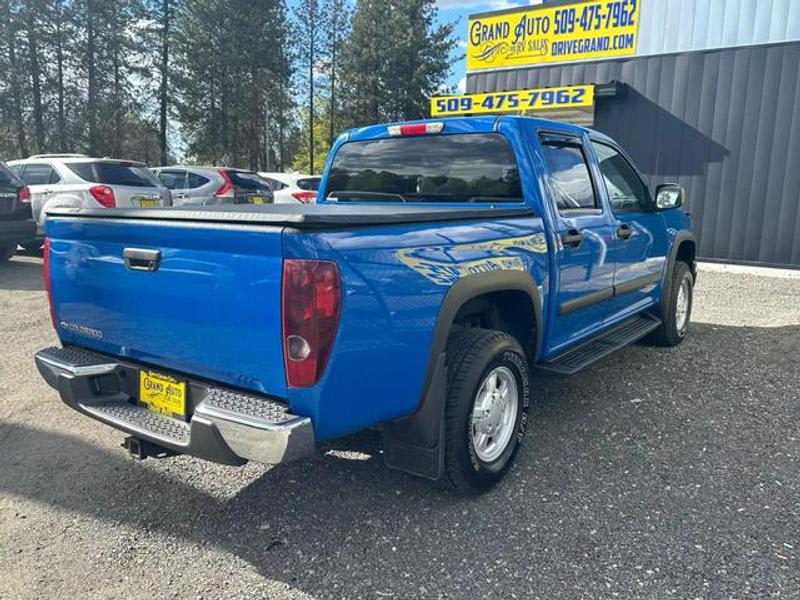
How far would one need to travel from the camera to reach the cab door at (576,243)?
12.2 ft

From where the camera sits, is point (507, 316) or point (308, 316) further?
point (507, 316)

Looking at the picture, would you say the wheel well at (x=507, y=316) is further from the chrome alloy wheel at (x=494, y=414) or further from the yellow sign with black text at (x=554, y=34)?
the yellow sign with black text at (x=554, y=34)

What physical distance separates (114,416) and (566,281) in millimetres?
2568

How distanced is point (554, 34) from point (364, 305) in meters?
12.1

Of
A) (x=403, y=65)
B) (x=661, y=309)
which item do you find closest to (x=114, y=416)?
(x=661, y=309)

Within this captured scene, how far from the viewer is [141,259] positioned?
2625 mm

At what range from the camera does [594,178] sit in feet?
14.2

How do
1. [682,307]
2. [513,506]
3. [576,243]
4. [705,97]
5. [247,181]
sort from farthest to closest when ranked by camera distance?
1. [247,181]
2. [705,97]
3. [682,307]
4. [576,243]
5. [513,506]

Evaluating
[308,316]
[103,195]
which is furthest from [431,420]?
[103,195]

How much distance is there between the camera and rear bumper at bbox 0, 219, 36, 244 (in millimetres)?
9156

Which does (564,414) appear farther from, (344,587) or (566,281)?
(344,587)

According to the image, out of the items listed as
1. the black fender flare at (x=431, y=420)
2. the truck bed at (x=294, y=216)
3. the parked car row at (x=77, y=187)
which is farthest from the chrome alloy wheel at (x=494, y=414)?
the parked car row at (x=77, y=187)

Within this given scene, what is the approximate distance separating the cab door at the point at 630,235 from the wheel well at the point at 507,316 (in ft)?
3.82

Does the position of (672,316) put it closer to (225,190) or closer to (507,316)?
(507,316)
